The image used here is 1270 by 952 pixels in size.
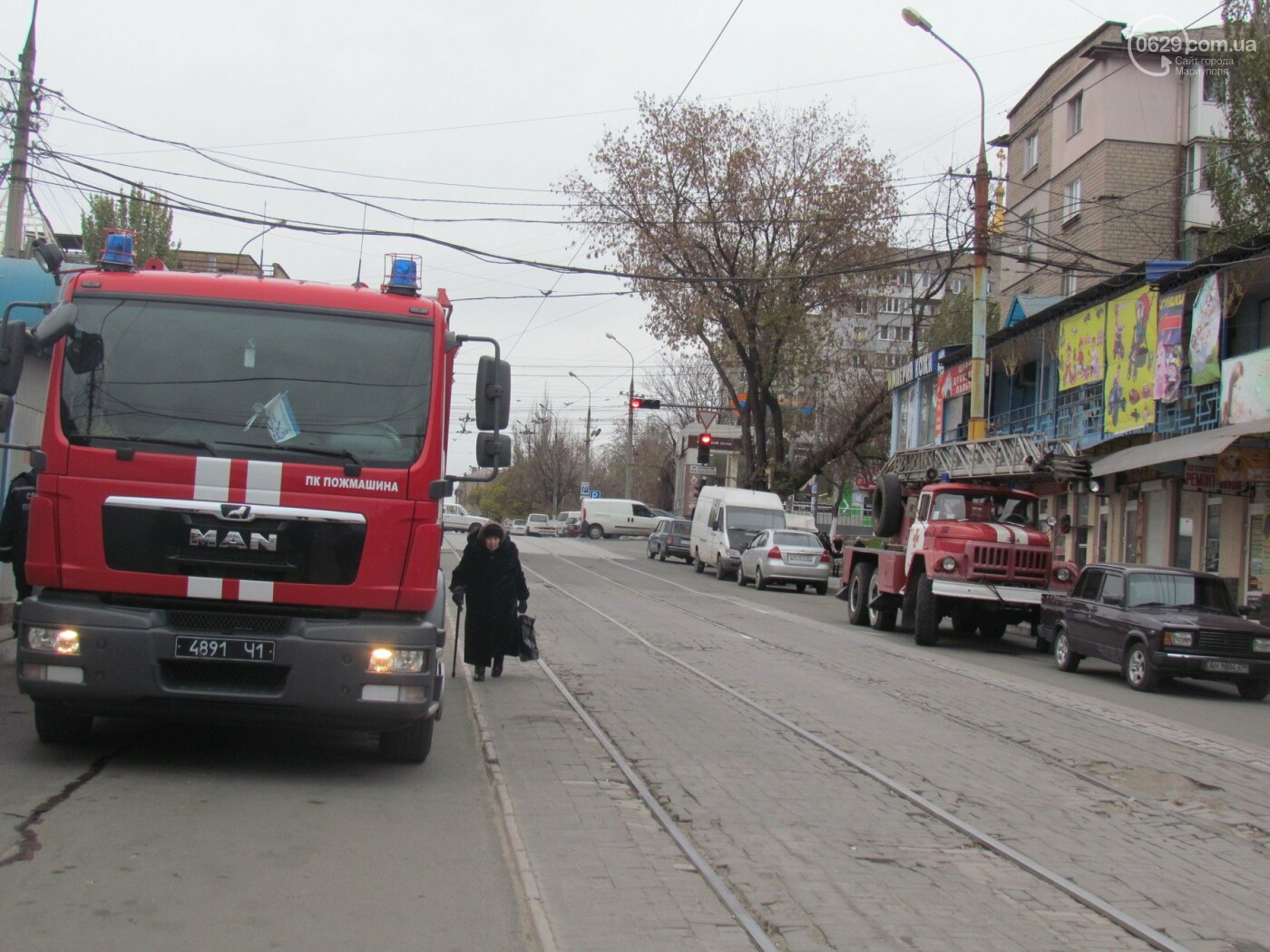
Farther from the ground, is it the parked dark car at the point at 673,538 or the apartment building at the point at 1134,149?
the apartment building at the point at 1134,149

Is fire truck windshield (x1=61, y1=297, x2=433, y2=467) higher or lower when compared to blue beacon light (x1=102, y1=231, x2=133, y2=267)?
lower

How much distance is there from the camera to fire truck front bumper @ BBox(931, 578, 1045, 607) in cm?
1902

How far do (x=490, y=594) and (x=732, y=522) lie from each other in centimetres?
2475

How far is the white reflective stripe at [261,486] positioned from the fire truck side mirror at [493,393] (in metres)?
1.41

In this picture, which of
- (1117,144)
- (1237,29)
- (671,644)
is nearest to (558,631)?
(671,644)

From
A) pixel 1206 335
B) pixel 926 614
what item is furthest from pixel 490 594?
pixel 1206 335

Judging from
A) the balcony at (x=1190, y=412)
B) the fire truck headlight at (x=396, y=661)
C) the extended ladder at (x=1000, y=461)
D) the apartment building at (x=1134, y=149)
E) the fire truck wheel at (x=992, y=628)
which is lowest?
the fire truck wheel at (x=992, y=628)

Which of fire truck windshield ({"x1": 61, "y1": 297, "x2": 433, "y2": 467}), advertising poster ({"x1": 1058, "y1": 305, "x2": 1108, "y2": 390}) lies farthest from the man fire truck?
fire truck windshield ({"x1": 61, "y1": 297, "x2": 433, "y2": 467})

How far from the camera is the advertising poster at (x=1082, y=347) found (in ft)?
86.3

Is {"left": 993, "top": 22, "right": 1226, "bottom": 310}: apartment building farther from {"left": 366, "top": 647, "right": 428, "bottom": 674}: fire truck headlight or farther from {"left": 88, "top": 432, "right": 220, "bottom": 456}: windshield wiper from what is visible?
{"left": 88, "top": 432, "right": 220, "bottom": 456}: windshield wiper

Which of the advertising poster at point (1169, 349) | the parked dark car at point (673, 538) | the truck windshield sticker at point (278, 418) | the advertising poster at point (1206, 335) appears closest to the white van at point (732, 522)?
the parked dark car at point (673, 538)

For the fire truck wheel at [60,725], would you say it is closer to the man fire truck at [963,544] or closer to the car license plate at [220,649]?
the car license plate at [220,649]

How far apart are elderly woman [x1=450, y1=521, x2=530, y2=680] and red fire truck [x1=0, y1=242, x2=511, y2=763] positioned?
4.41 m

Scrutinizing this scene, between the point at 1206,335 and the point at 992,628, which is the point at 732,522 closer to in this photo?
the point at 992,628
